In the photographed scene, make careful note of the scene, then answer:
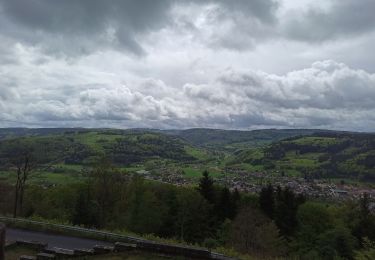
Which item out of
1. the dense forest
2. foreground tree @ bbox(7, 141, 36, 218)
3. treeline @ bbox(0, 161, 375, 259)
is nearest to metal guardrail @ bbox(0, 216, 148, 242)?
foreground tree @ bbox(7, 141, 36, 218)

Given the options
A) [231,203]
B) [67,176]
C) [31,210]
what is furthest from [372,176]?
[31,210]

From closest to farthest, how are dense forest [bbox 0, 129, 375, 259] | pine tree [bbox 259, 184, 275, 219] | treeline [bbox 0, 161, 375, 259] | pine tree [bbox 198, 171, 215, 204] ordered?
1. dense forest [bbox 0, 129, 375, 259]
2. treeline [bbox 0, 161, 375, 259]
3. pine tree [bbox 198, 171, 215, 204]
4. pine tree [bbox 259, 184, 275, 219]

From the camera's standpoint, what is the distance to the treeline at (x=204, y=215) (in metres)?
41.1

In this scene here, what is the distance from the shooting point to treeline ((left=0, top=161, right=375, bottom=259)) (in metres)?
41.1

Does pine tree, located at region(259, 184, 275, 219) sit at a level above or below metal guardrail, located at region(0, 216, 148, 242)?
below

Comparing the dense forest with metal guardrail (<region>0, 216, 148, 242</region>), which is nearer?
metal guardrail (<region>0, 216, 148, 242</region>)

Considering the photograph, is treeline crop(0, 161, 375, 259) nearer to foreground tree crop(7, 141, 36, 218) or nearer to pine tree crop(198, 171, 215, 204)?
pine tree crop(198, 171, 215, 204)

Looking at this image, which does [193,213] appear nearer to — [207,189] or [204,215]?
[204,215]

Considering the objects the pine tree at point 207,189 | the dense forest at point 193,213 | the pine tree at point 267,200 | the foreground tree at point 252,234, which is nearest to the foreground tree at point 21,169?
the dense forest at point 193,213

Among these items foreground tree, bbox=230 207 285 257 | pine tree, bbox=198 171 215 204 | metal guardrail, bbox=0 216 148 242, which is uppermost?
metal guardrail, bbox=0 216 148 242

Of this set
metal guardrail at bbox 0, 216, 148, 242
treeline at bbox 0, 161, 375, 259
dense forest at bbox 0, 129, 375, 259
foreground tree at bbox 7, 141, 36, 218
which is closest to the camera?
metal guardrail at bbox 0, 216, 148, 242

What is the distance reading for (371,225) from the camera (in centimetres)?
5528

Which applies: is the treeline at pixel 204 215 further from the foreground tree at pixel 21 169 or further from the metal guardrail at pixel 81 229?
the metal guardrail at pixel 81 229

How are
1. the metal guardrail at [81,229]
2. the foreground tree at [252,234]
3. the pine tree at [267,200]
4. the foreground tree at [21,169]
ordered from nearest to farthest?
the metal guardrail at [81,229] → the foreground tree at [21,169] → the foreground tree at [252,234] → the pine tree at [267,200]
